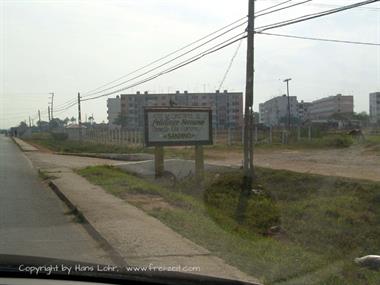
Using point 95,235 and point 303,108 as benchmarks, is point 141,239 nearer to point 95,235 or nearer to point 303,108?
point 95,235

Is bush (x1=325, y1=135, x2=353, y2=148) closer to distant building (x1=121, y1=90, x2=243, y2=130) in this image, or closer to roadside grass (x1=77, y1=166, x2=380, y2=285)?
roadside grass (x1=77, y1=166, x2=380, y2=285)

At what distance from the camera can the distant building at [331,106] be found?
132m

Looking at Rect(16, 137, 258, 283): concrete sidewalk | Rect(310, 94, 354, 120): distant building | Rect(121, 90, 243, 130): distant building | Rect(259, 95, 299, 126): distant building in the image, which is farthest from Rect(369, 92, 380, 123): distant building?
Rect(16, 137, 258, 283): concrete sidewalk

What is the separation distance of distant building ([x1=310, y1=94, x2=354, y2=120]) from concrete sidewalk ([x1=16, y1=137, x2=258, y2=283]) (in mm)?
118540

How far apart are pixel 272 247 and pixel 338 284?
A: 2334mm

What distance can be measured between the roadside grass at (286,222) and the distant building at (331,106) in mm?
113136

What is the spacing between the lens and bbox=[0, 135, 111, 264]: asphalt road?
8500mm

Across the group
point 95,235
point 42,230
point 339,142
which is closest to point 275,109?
point 339,142

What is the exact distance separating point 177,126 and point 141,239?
38.5ft

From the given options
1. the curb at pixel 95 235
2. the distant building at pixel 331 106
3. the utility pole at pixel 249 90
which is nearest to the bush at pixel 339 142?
the utility pole at pixel 249 90

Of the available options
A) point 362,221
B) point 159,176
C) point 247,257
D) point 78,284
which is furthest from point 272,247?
point 159,176

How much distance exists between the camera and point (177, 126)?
2072 cm

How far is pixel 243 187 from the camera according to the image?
688 inches

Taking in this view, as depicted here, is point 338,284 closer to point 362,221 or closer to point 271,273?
point 271,273
